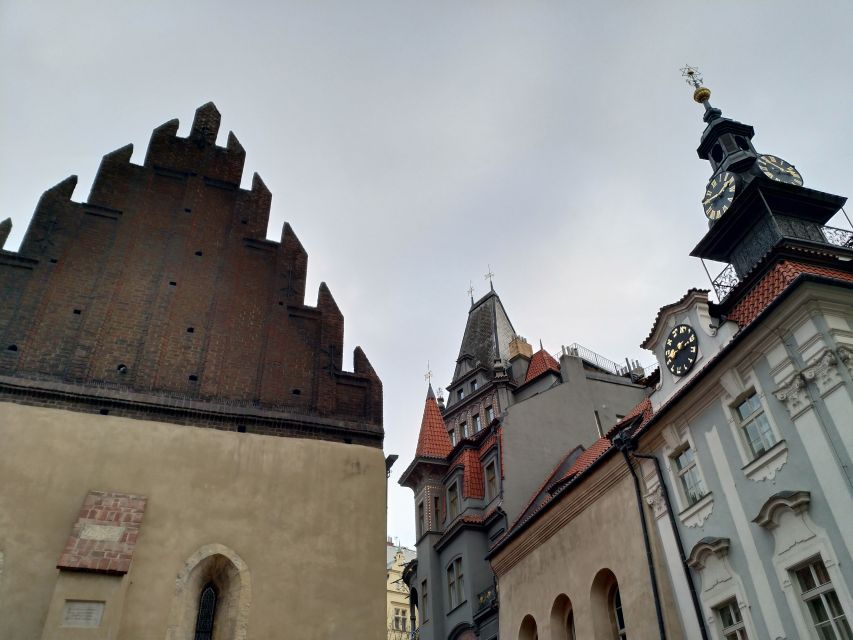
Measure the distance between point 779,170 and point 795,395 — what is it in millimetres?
11357

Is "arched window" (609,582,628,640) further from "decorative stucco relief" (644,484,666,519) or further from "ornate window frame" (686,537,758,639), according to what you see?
"ornate window frame" (686,537,758,639)

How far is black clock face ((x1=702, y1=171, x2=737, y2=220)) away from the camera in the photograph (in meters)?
→ 20.5

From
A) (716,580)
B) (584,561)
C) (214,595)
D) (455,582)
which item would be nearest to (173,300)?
(214,595)

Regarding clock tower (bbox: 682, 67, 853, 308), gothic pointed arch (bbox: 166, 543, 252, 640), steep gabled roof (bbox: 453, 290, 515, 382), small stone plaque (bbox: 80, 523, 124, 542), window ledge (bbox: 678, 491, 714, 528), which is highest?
steep gabled roof (bbox: 453, 290, 515, 382)

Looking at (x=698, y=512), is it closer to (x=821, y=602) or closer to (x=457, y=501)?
(x=821, y=602)

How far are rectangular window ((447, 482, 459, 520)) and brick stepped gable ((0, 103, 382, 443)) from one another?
1529 centimetres

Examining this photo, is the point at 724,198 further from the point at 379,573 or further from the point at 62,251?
the point at 62,251

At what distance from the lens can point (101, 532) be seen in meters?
10.2

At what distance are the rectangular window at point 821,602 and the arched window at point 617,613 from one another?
5133 millimetres

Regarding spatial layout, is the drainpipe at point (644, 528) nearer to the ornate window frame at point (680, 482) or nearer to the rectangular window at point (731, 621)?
the ornate window frame at point (680, 482)

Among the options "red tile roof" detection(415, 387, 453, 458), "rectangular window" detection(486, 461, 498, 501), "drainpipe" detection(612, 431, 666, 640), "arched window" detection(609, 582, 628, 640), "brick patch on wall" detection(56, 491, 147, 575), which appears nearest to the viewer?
"brick patch on wall" detection(56, 491, 147, 575)

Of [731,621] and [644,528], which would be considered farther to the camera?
[644,528]

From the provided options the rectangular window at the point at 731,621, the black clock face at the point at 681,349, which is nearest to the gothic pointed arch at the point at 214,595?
the rectangular window at the point at 731,621

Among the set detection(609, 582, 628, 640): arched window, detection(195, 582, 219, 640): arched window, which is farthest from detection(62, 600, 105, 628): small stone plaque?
detection(609, 582, 628, 640): arched window
